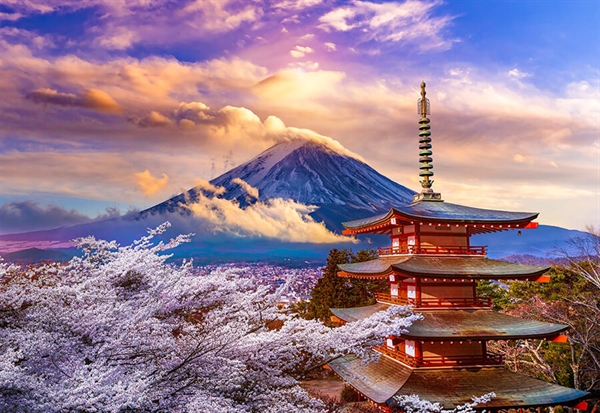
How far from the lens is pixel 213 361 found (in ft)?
18.3

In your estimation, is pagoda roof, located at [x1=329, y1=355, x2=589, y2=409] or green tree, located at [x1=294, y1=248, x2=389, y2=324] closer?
pagoda roof, located at [x1=329, y1=355, x2=589, y2=409]

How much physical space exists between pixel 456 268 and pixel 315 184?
67688 mm

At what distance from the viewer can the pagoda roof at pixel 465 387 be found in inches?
424

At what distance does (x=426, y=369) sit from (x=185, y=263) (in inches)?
300

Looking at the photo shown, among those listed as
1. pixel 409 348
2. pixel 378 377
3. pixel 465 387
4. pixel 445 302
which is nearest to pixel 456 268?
pixel 445 302

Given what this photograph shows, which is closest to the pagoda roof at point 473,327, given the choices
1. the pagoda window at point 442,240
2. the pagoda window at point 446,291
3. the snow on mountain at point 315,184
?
the pagoda window at point 446,291

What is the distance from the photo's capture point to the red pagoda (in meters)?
11.1

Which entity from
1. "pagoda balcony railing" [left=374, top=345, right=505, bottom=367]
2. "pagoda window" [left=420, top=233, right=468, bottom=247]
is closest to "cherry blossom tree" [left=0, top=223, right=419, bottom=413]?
"pagoda balcony railing" [left=374, top=345, right=505, bottom=367]

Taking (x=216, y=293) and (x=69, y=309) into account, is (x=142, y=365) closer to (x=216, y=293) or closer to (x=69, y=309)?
(x=69, y=309)

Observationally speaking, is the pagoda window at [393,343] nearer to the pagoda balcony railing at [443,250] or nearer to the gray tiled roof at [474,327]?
the gray tiled roof at [474,327]

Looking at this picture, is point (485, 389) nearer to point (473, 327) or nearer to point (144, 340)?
point (473, 327)

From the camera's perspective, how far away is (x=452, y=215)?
1280cm

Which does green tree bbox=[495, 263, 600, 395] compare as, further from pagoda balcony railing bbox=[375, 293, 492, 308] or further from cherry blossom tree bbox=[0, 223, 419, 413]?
cherry blossom tree bbox=[0, 223, 419, 413]

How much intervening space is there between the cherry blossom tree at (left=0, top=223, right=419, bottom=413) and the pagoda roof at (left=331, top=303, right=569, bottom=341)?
16.2ft
